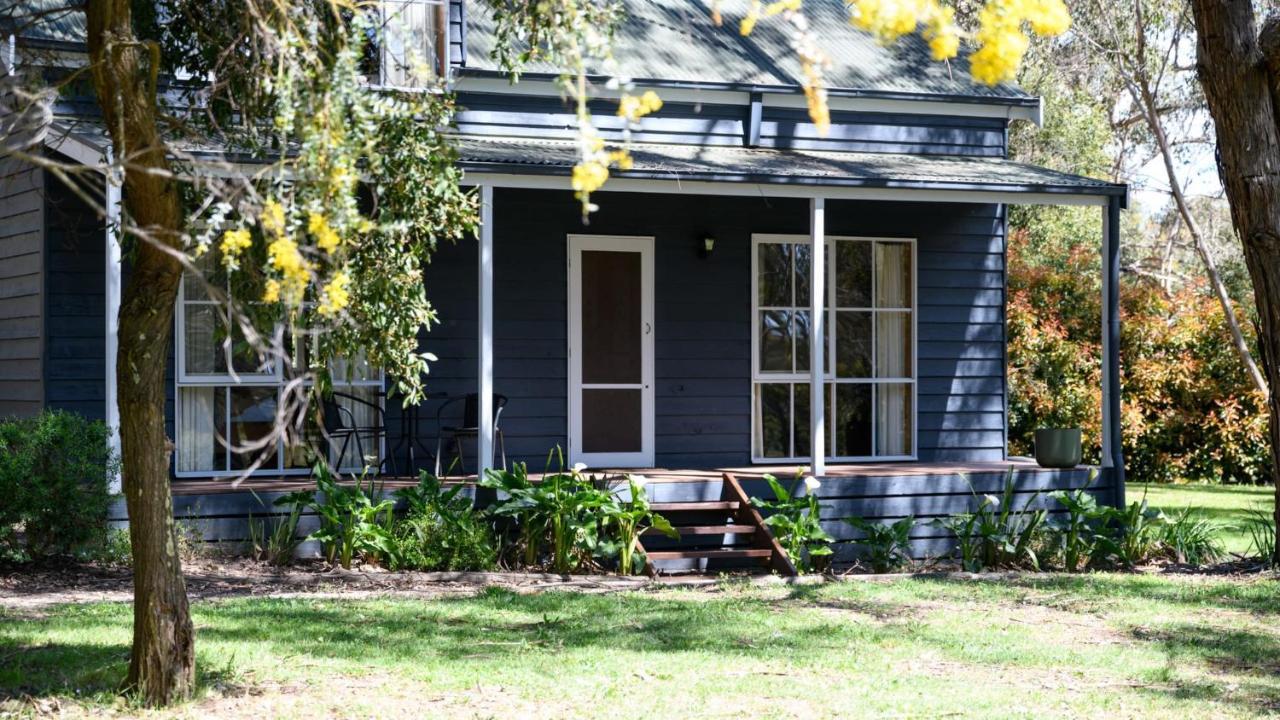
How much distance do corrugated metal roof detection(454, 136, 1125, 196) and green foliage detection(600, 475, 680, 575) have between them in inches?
90.7

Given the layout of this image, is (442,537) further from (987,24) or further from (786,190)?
(987,24)

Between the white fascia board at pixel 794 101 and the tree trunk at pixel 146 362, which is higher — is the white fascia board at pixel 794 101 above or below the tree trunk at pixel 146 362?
above

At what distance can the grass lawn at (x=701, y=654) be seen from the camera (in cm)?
541

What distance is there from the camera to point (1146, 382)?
16.0 metres

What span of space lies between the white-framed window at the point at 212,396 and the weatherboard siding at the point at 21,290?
3.28ft

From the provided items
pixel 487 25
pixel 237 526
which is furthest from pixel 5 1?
pixel 237 526

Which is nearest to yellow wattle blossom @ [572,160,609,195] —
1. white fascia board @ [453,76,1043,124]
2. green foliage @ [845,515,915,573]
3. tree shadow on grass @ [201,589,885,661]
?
tree shadow on grass @ [201,589,885,661]

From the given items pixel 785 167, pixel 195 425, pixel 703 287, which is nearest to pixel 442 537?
pixel 195 425

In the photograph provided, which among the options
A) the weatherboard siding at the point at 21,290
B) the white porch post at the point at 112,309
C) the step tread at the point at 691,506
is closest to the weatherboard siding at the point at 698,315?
the step tread at the point at 691,506

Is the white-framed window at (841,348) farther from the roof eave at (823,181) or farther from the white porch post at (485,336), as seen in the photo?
the white porch post at (485,336)

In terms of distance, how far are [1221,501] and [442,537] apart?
906 cm

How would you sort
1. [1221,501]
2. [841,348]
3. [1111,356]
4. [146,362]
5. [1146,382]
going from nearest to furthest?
[146,362] < [1111,356] < [841,348] < [1221,501] < [1146,382]

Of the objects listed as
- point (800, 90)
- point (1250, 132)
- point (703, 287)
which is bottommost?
point (703, 287)

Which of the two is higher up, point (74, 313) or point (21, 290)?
point (21, 290)
